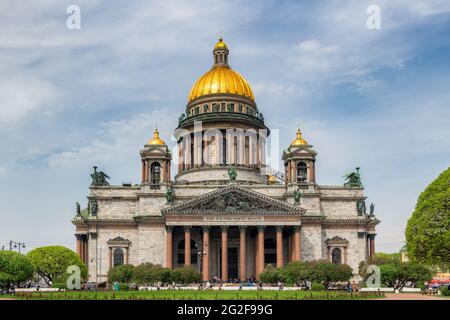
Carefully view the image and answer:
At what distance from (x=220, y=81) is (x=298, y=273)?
44048mm

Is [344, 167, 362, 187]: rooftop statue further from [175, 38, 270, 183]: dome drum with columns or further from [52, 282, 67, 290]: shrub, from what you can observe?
[52, 282, 67, 290]: shrub

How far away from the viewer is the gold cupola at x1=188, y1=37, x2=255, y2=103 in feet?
362

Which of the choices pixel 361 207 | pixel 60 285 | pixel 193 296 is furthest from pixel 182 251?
pixel 193 296

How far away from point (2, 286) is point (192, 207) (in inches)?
1108

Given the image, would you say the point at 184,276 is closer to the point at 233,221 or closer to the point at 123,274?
the point at 123,274

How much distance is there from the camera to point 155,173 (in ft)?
320

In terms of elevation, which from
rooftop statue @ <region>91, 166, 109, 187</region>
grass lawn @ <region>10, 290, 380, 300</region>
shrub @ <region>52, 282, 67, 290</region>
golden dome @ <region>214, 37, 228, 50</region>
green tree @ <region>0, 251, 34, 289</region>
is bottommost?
shrub @ <region>52, 282, 67, 290</region>

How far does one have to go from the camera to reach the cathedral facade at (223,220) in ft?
295

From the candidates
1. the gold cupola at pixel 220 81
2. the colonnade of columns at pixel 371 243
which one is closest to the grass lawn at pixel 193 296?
the colonnade of columns at pixel 371 243

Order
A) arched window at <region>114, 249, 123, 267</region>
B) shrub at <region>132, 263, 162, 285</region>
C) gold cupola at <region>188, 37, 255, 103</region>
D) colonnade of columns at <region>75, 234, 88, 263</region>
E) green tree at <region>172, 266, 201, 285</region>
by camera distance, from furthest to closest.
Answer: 1. gold cupola at <region>188, 37, 255, 103</region>
2. colonnade of columns at <region>75, 234, 88, 263</region>
3. arched window at <region>114, 249, 123, 267</region>
4. green tree at <region>172, 266, 201, 285</region>
5. shrub at <region>132, 263, 162, 285</region>

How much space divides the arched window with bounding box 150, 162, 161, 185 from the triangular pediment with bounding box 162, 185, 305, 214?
29.0 feet

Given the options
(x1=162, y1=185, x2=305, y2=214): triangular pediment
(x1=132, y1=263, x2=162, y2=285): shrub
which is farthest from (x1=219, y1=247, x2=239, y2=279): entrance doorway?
(x1=132, y1=263, x2=162, y2=285): shrub
